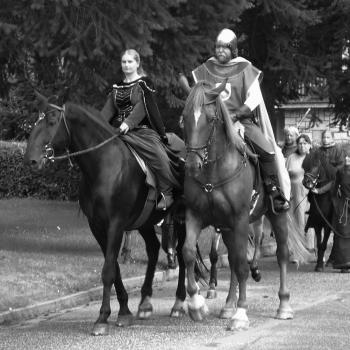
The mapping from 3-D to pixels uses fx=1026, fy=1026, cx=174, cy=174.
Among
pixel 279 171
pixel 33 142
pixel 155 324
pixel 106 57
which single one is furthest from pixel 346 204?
pixel 33 142

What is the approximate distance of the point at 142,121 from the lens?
11133mm

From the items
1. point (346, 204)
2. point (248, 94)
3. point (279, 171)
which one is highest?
point (248, 94)

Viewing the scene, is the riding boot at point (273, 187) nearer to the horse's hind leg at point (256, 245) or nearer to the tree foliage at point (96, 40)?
the horse's hind leg at point (256, 245)

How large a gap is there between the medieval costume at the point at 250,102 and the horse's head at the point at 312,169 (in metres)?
5.98

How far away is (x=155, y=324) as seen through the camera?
10.7 m

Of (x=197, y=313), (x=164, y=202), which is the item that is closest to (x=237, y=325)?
(x=197, y=313)

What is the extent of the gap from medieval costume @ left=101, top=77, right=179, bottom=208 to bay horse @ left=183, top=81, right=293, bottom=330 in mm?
498

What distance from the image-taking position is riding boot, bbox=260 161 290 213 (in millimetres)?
11172

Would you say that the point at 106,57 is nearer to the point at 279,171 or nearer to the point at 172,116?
the point at 279,171

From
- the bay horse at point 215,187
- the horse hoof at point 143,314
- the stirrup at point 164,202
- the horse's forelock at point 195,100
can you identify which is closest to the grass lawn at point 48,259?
the horse hoof at point 143,314

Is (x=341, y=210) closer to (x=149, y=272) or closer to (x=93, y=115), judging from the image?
(x=149, y=272)

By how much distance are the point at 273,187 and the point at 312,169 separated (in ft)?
21.0

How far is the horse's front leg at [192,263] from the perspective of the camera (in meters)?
10.2

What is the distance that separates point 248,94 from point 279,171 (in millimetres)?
1078
